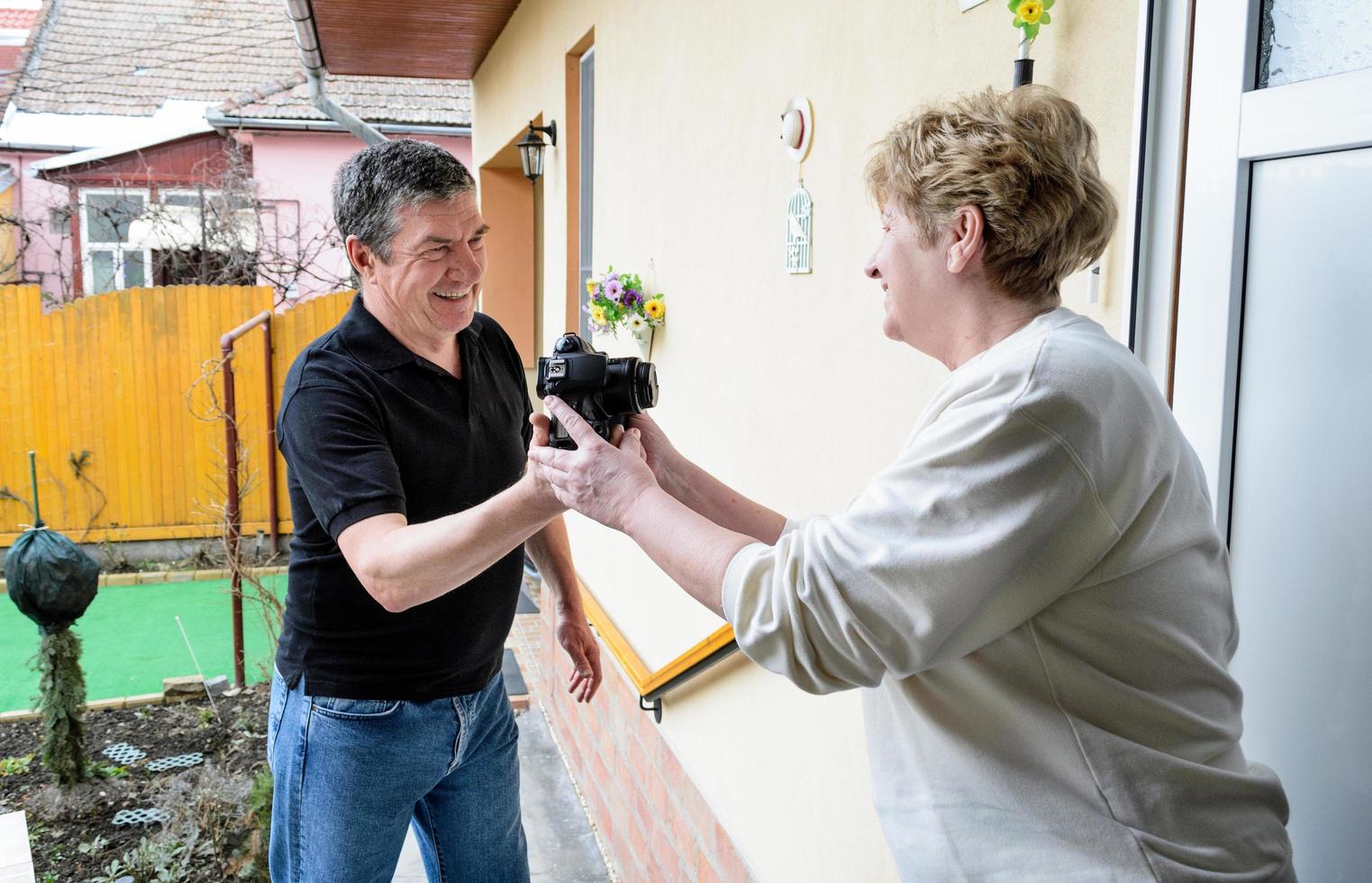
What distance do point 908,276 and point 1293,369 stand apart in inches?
20.1

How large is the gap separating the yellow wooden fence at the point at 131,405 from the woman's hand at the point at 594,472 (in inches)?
288

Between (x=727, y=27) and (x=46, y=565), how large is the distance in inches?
130

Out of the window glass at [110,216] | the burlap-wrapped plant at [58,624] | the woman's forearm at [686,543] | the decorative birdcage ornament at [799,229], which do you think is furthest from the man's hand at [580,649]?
the window glass at [110,216]

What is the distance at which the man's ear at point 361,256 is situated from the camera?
2.04 meters

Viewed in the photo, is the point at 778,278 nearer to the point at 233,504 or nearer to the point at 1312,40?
the point at 1312,40

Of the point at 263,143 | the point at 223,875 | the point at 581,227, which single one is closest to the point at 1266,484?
the point at 223,875

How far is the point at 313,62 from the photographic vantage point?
7.55 meters

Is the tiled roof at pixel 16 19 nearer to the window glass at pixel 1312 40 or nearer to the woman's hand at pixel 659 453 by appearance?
the woman's hand at pixel 659 453

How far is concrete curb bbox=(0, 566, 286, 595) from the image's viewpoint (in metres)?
7.94

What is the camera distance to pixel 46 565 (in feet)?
14.0

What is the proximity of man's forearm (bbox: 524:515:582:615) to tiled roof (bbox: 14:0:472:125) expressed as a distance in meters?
11.0

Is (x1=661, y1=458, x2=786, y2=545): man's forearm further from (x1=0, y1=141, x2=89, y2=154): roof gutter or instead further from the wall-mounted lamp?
(x1=0, y1=141, x2=89, y2=154): roof gutter

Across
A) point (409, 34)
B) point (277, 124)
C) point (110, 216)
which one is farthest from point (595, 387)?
point (110, 216)

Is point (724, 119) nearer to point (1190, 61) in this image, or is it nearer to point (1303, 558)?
point (1190, 61)
